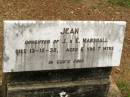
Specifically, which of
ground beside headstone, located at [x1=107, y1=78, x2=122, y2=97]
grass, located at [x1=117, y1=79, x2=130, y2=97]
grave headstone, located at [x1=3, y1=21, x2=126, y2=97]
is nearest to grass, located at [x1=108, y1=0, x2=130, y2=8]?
grass, located at [x1=117, y1=79, x2=130, y2=97]

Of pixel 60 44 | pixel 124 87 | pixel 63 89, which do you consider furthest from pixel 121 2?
pixel 60 44

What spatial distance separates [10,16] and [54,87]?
340cm

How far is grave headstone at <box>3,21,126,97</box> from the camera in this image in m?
4.53

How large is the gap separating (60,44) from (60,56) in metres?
0.17

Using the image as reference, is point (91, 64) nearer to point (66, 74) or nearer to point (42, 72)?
point (66, 74)

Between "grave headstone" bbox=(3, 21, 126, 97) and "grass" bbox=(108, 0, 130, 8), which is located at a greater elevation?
"grass" bbox=(108, 0, 130, 8)

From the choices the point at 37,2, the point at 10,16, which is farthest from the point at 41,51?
the point at 37,2

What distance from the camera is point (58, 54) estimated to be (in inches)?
186

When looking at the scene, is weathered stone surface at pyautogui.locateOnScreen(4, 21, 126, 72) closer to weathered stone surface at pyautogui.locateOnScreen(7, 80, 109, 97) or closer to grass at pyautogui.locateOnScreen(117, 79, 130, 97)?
weathered stone surface at pyautogui.locateOnScreen(7, 80, 109, 97)

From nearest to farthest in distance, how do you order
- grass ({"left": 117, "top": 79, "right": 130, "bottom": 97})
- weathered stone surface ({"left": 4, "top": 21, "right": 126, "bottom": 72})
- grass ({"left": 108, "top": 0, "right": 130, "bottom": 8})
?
weathered stone surface ({"left": 4, "top": 21, "right": 126, "bottom": 72})
grass ({"left": 117, "top": 79, "right": 130, "bottom": 97})
grass ({"left": 108, "top": 0, "right": 130, "bottom": 8})

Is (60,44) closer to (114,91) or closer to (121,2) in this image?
(114,91)

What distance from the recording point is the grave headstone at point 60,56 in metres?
4.53

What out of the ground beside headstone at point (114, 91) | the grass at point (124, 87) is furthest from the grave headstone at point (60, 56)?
the grass at point (124, 87)

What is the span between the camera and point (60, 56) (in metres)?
4.75
